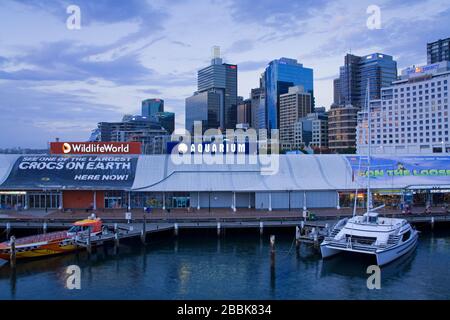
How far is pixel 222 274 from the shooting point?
39062mm

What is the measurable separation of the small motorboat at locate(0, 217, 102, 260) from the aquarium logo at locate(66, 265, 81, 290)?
562 centimetres

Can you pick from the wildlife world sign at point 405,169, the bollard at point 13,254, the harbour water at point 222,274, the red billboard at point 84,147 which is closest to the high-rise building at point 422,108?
the wildlife world sign at point 405,169

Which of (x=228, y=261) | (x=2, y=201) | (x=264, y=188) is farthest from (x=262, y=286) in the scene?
(x=2, y=201)

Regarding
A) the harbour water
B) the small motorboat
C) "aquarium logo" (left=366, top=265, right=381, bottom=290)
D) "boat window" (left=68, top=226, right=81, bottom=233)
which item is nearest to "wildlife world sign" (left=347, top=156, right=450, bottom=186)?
the harbour water

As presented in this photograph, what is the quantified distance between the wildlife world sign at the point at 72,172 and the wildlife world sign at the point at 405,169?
3590 centimetres

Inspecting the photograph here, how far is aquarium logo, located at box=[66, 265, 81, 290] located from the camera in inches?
1396

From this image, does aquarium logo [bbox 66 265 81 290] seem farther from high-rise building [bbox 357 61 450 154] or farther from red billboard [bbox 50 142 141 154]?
high-rise building [bbox 357 61 450 154]

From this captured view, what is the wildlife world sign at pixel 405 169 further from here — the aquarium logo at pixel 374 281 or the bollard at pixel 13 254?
the bollard at pixel 13 254

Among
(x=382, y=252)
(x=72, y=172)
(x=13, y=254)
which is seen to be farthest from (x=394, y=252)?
(x=72, y=172)

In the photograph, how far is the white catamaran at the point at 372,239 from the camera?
41881mm

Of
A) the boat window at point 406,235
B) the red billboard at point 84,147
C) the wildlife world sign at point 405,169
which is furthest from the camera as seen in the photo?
the red billboard at point 84,147

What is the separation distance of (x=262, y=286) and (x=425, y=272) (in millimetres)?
15803

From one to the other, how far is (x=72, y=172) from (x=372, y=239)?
147 feet

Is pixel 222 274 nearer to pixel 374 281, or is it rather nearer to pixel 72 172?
pixel 374 281
